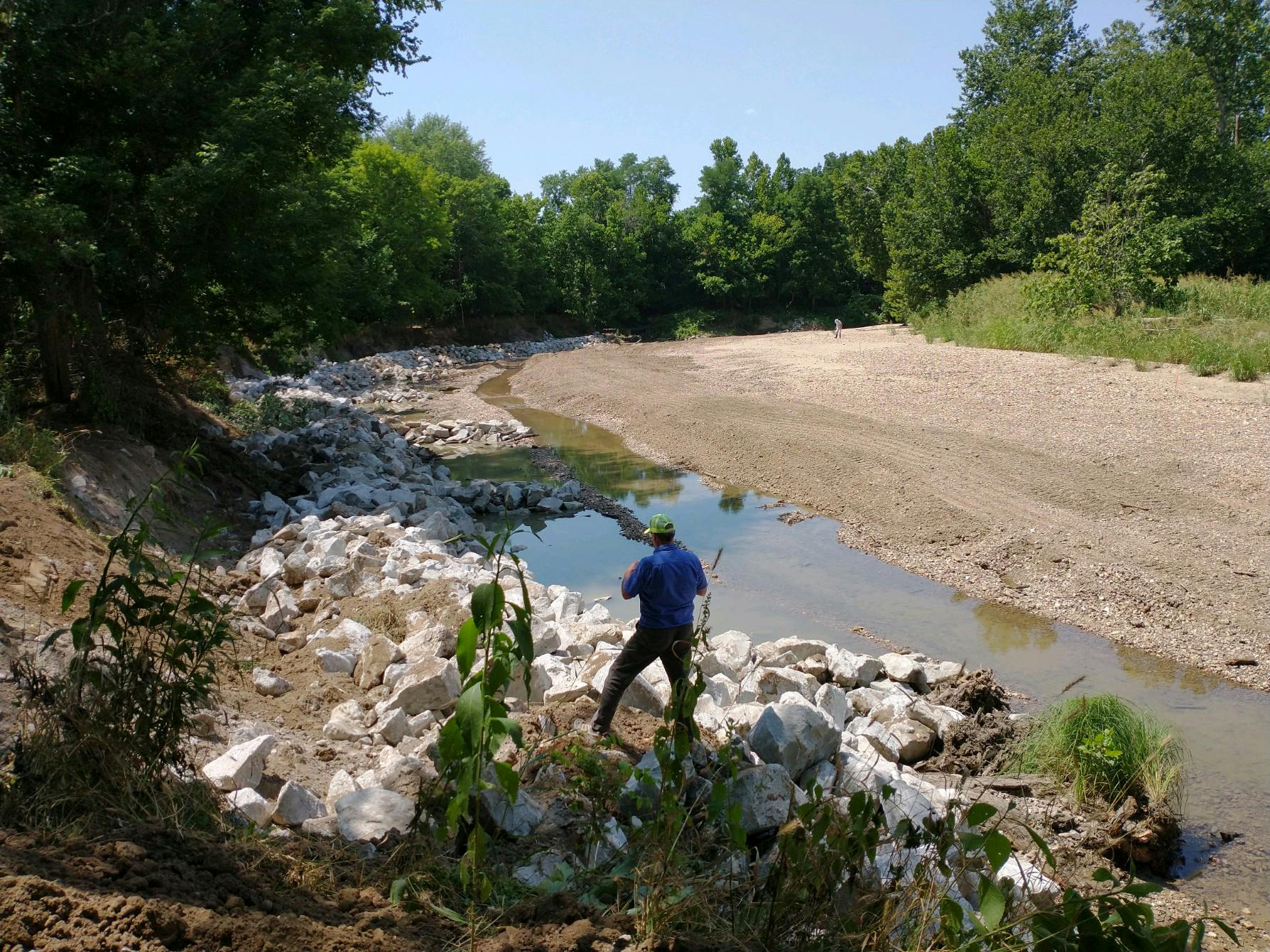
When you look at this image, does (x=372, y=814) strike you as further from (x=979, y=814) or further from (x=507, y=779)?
(x=979, y=814)

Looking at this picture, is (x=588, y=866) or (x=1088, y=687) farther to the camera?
(x=1088, y=687)

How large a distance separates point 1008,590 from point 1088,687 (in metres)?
2.47

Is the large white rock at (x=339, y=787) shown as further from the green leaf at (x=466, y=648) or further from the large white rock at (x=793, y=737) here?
the green leaf at (x=466, y=648)

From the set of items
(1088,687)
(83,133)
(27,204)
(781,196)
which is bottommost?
(1088,687)

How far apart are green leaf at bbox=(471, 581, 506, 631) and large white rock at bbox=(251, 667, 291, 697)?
4.67 meters

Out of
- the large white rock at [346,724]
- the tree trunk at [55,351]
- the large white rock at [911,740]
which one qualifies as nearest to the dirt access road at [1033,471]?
the large white rock at [911,740]

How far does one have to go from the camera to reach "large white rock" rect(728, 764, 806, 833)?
4.53 m

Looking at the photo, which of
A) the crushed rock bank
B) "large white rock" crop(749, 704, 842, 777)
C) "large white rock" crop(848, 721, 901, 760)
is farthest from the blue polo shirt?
"large white rock" crop(848, 721, 901, 760)

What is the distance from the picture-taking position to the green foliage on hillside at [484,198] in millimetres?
11438

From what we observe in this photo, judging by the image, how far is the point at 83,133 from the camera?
11812mm

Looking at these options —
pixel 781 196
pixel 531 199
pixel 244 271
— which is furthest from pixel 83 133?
pixel 781 196

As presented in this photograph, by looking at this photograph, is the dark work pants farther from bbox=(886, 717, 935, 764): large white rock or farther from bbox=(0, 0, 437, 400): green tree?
bbox=(0, 0, 437, 400): green tree

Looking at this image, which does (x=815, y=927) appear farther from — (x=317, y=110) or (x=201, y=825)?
(x=317, y=110)

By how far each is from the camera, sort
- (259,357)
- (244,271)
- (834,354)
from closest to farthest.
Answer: (244,271) < (259,357) < (834,354)
